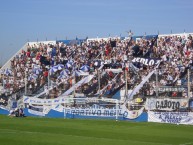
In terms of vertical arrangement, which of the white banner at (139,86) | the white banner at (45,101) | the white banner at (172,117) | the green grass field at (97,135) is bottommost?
the green grass field at (97,135)

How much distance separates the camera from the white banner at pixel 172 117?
102 ft

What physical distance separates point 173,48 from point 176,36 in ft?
7.56

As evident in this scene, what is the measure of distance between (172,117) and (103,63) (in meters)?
16.8

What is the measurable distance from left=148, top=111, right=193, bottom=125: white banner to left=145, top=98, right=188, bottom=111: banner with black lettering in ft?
3.93

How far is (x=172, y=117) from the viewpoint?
32250 millimetres

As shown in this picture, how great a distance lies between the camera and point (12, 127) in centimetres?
2931

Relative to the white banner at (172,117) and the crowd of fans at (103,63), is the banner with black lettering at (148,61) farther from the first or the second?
the white banner at (172,117)

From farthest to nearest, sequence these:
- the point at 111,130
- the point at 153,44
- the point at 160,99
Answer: the point at 153,44
the point at 160,99
the point at 111,130

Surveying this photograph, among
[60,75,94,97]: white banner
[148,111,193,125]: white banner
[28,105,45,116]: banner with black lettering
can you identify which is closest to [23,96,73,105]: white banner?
[28,105,45,116]: banner with black lettering

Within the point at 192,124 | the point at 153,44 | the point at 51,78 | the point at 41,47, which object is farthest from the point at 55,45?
the point at 192,124

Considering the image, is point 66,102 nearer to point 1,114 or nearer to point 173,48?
point 1,114

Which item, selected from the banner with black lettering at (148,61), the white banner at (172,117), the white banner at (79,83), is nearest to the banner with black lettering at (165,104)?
the white banner at (172,117)

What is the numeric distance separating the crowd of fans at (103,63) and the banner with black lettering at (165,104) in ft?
10.9

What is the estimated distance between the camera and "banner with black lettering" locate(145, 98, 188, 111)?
110 feet
